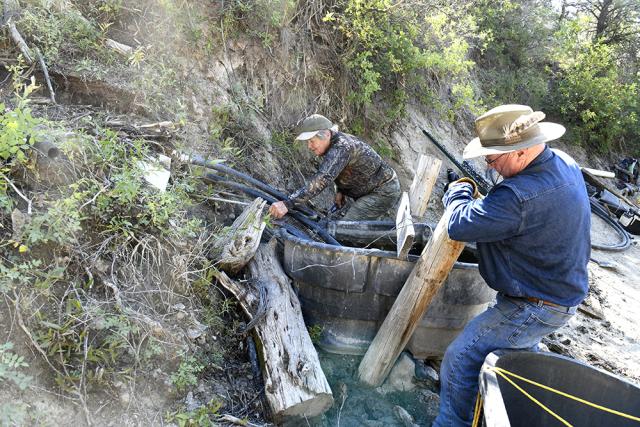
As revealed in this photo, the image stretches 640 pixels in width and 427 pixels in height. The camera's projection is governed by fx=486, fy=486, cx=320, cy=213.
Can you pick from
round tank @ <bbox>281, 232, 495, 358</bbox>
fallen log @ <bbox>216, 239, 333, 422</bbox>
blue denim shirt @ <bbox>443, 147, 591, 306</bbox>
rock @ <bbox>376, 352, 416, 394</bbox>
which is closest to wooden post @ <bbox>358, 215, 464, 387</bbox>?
rock @ <bbox>376, 352, 416, 394</bbox>

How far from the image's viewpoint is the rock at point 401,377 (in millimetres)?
3957

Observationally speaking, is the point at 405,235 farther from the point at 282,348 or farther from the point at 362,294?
the point at 282,348

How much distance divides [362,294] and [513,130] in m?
1.85

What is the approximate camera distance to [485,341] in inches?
119

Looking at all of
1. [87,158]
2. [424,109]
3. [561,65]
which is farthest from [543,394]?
[561,65]

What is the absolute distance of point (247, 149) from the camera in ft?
17.9

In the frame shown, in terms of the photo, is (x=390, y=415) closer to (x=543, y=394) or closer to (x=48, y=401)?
(x=543, y=394)

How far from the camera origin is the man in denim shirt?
8.98 ft

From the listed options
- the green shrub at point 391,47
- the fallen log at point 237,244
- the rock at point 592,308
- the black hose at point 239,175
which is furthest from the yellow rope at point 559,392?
the green shrub at point 391,47

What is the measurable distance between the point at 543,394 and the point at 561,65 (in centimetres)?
1244

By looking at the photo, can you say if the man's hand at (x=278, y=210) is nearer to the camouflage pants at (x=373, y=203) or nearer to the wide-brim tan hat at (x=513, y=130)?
the camouflage pants at (x=373, y=203)

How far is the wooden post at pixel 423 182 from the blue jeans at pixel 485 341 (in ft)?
7.01

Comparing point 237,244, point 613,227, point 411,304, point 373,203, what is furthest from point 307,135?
point 613,227

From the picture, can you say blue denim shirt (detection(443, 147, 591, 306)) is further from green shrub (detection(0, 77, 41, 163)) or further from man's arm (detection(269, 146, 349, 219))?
green shrub (detection(0, 77, 41, 163))
